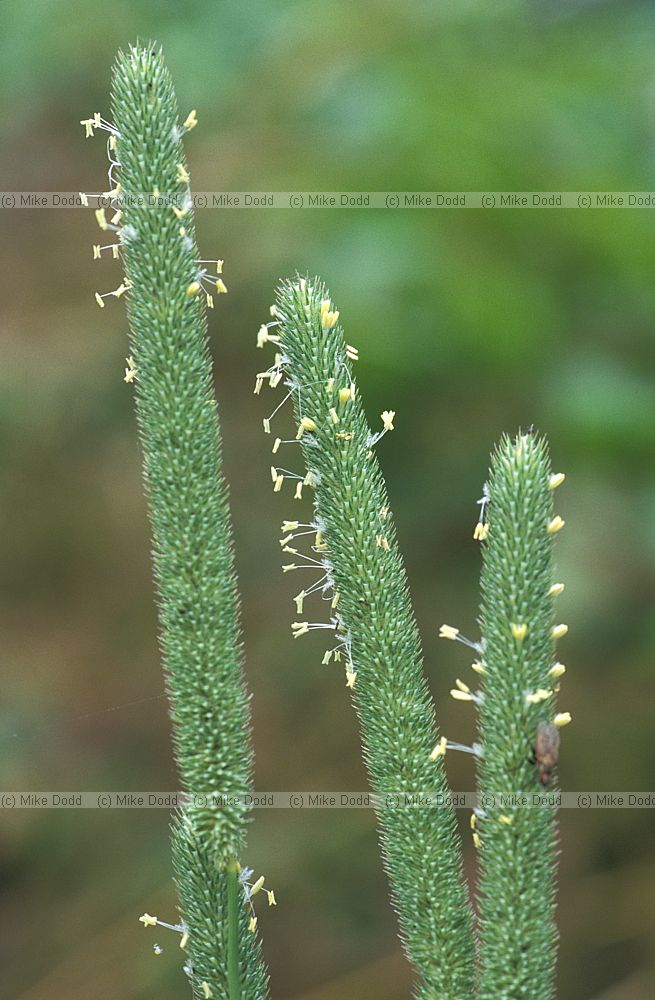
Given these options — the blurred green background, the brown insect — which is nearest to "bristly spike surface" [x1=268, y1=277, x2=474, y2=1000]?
the brown insect

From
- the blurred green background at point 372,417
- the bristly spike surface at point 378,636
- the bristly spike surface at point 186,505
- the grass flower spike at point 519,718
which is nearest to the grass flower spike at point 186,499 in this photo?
the bristly spike surface at point 186,505

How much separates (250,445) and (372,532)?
435cm

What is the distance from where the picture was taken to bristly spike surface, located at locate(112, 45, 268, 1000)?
2.29 meters

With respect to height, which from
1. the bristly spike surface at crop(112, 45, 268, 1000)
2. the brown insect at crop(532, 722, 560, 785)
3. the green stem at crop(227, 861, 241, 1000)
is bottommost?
the green stem at crop(227, 861, 241, 1000)

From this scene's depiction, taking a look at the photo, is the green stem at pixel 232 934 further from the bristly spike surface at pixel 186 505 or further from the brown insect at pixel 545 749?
the brown insect at pixel 545 749

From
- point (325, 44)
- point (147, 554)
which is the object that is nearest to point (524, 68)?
point (325, 44)

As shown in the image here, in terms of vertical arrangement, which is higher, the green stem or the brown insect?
the brown insect

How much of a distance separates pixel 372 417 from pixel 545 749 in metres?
3.60

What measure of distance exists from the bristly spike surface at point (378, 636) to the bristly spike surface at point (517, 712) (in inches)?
5.9

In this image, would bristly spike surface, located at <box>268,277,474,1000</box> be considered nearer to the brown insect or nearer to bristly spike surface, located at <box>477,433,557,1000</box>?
bristly spike surface, located at <box>477,433,557,1000</box>

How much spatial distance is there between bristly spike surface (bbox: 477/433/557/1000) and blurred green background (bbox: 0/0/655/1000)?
312 centimetres

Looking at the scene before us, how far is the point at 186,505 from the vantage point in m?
2.33

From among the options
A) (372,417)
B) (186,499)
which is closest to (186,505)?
(186,499)

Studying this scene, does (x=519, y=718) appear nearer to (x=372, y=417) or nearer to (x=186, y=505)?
(x=186, y=505)
